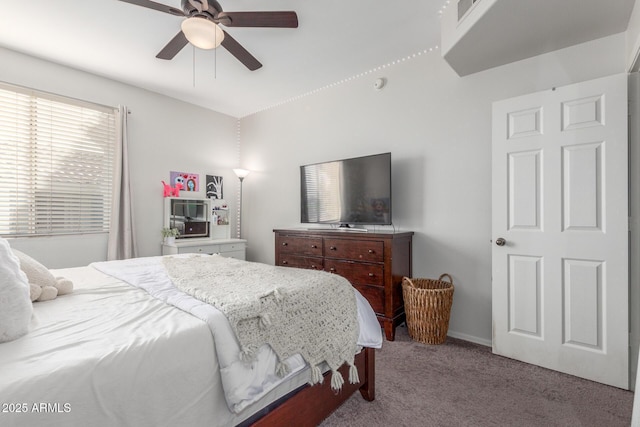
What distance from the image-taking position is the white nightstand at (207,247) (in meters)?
3.68

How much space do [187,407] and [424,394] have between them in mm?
1470

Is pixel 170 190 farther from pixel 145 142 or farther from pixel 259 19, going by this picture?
pixel 259 19

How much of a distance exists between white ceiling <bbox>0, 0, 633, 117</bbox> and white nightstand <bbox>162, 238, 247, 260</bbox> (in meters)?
1.94

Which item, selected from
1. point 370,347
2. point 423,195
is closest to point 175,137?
point 423,195

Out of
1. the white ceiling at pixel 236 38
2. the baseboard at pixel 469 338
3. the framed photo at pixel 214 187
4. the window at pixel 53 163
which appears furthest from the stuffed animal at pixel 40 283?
the framed photo at pixel 214 187

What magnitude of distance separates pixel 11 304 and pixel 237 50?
2058 mm

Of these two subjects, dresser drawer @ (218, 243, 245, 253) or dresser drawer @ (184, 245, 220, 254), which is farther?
dresser drawer @ (218, 243, 245, 253)

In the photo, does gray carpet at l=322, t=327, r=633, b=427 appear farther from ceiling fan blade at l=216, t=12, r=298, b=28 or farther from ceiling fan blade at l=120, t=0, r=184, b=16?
ceiling fan blade at l=120, t=0, r=184, b=16

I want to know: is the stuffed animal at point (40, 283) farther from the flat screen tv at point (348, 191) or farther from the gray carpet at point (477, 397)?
the flat screen tv at point (348, 191)

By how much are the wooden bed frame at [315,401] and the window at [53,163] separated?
3.24 m

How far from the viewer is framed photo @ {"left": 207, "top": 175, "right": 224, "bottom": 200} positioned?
14.4 ft

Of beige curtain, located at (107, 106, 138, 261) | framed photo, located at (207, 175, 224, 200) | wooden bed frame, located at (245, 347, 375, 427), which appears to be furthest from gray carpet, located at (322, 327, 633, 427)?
framed photo, located at (207, 175, 224, 200)

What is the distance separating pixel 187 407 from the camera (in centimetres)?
94

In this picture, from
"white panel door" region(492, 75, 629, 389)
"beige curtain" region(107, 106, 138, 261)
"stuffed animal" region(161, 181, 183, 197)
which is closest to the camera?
"white panel door" region(492, 75, 629, 389)
